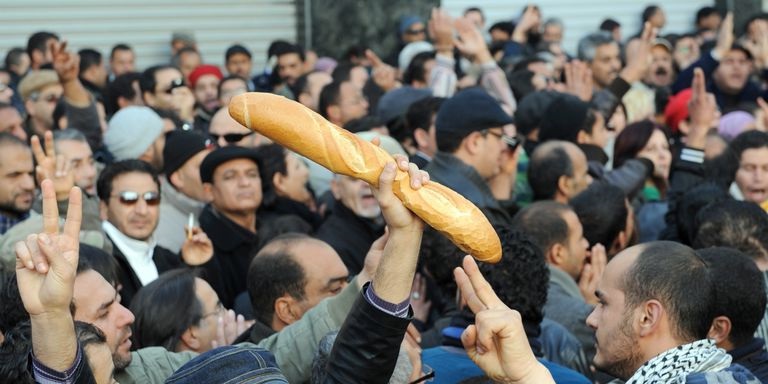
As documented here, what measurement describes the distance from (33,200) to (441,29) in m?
4.26

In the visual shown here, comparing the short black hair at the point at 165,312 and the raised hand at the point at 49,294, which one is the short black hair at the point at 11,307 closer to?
the short black hair at the point at 165,312

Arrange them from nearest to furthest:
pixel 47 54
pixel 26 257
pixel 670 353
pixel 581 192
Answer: pixel 26 257 → pixel 670 353 → pixel 581 192 → pixel 47 54

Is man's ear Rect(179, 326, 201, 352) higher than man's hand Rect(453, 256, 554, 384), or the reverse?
man's hand Rect(453, 256, 554, 384)

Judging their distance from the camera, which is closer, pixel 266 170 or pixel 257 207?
pixel 257 207

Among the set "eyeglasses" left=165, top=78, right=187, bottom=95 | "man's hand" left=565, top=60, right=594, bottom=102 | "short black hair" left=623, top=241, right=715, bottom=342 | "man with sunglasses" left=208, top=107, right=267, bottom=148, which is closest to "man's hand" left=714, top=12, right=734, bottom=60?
"man's hand" left=565, top=60, right=594, bottom=102

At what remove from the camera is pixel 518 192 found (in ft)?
24.4

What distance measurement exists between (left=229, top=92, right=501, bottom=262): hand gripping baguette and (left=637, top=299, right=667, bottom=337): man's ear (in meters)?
0.77

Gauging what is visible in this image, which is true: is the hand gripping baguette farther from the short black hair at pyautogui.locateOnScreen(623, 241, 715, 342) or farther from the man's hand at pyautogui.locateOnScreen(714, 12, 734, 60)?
the man's hand at pyautogui.locateOnScreen(714, 12, 734, 60)

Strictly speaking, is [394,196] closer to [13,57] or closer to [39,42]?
[39,42]

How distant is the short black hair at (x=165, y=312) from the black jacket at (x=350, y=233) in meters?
1.73

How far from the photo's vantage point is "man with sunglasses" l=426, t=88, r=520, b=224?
20.8 ft

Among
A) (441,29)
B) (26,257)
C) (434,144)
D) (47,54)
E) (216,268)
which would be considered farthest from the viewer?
(47,54)

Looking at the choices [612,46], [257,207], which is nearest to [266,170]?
[257,207]

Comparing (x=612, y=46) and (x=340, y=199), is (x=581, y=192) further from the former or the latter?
(x=612, y=46)
